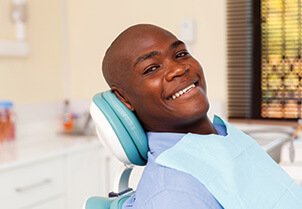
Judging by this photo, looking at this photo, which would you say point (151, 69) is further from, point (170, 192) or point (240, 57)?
point (240, 57)

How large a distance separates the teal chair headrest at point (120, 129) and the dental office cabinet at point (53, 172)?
1.10 meters

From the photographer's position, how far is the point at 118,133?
99 cm

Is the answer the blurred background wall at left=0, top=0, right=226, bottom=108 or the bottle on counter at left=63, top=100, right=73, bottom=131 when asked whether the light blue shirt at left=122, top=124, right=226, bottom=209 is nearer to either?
the blurred background wall at left=0, top=0, right=226, bottom=108

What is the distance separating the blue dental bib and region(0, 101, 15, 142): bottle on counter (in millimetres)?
1723

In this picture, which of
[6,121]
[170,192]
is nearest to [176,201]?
[170,192]

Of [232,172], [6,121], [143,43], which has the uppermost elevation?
[143,43]

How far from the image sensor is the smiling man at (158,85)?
3.18 ft

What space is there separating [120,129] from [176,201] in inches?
9.9

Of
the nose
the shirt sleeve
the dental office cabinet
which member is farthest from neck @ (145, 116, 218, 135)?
the dental office cabinet

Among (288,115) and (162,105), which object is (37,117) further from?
(162,105)

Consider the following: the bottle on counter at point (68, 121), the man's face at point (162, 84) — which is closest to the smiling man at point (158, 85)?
the man's face at point (162, 84)

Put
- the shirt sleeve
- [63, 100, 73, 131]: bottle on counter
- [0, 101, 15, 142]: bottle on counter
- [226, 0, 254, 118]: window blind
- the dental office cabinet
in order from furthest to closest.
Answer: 1. [63, 100, 73, 131]: bottle on counter
2. [226, 0, 254, 118]: window blind
3. [0, 101, 15, 142]: bottle on counter
4. the dental office cabinet
5. the shirt sleeve

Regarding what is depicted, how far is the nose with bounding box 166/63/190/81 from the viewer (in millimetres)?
966

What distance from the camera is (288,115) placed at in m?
2.57
